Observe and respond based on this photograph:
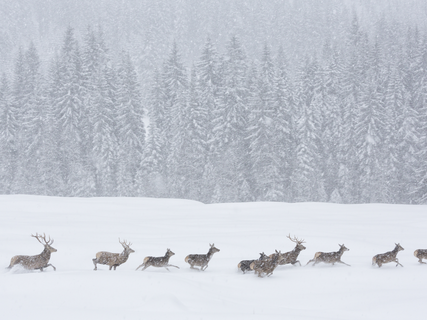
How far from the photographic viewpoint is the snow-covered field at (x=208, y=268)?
22.6ft

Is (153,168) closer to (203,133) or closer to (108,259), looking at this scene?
→ (203,133)

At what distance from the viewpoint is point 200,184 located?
4059cm

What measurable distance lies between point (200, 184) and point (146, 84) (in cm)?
4343

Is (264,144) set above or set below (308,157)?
above

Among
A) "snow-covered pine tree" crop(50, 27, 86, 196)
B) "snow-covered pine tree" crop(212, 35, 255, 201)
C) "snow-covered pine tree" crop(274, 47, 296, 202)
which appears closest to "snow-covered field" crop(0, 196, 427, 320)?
"snow-covered pine tree" crop(212, 35, 255, 201)

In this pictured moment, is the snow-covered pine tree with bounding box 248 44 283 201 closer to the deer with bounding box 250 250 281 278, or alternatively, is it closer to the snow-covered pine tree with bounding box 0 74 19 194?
the deer with bounding box 250 250 281 278

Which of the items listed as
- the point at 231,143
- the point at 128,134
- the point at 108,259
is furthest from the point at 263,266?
the point at 128,134

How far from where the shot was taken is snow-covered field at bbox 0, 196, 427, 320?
6.89 metres

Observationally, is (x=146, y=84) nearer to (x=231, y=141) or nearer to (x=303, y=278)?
(x=231, y=141)

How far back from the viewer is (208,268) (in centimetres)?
1050

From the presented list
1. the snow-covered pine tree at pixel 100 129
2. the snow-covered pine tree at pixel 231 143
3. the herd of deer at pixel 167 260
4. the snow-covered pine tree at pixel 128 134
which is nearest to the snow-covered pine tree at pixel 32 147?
the snow-covered pine tree at pixel 100 129

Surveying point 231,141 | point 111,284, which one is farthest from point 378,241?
point 231,141

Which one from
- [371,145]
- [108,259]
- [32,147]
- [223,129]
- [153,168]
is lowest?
[153,168]

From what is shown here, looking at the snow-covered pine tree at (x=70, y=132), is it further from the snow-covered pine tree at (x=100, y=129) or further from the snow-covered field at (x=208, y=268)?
the snow-covered field at (x=208, y=268)
